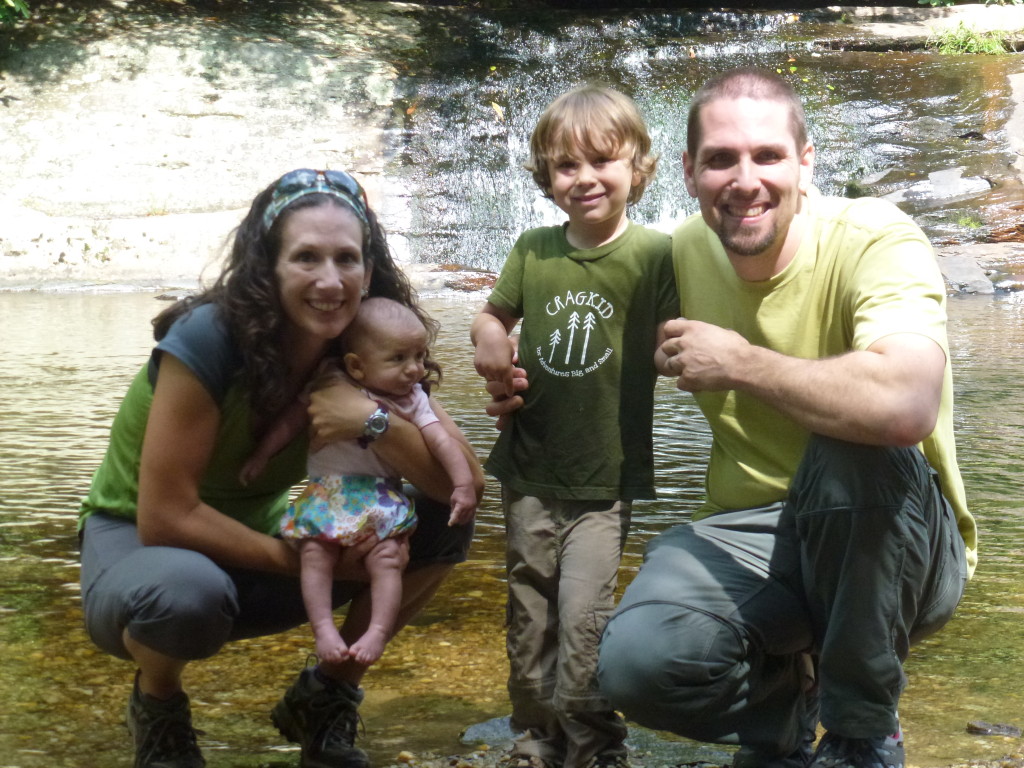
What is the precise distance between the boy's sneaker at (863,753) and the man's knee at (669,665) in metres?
0.20

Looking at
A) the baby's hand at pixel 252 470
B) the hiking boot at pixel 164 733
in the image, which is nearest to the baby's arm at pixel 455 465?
the baby's hand at pixel 252 470

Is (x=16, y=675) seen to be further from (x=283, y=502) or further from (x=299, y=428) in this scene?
(x=299, y=428)

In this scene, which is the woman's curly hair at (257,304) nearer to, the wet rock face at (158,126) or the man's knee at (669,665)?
the man's knee at (669,665)

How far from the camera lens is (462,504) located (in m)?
2.59

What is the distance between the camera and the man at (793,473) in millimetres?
2148

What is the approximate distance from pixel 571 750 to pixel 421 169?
37.4 ft

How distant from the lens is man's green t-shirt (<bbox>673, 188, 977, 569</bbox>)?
229 cm

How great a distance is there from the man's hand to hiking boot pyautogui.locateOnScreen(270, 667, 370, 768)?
0.92 m

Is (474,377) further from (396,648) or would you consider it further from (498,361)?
(498,361)

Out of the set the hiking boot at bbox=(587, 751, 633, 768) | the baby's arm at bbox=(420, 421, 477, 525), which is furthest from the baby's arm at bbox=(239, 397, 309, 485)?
the hiking boot at bbox=(587, 751, 633, 768)

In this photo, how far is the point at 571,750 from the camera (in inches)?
97.0

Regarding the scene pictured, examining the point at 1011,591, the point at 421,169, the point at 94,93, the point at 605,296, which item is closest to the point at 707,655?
the point at 605,296

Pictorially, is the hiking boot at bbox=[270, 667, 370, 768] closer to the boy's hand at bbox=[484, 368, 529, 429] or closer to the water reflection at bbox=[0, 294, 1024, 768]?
the water reflection at bbox=[0, 294, 1024, 768]

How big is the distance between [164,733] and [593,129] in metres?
1.51
